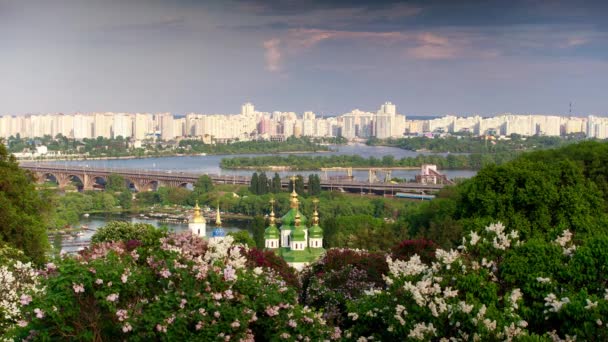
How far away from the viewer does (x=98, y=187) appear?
30.3 meters

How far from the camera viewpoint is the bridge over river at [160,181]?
2677 centimetres

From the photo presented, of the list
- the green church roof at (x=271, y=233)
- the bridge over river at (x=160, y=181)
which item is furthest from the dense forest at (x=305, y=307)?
the bridge over river at (x=160, y=181)

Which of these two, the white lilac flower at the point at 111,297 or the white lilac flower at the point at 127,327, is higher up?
the white lilac flower at the point at 111,297

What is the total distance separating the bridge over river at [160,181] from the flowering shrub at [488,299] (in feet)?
71.6

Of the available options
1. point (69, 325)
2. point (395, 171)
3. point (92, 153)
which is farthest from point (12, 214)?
point (92, 153)

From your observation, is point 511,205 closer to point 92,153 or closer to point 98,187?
point 98,187

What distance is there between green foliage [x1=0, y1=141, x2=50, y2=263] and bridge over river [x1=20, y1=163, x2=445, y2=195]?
1740cm

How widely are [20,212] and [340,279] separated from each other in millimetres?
2884

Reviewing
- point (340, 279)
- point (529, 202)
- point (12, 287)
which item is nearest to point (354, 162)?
point (529, 202)

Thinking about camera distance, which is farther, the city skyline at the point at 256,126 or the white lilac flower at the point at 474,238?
the city skyline at the point at 256,126

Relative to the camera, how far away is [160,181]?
28.8 metres

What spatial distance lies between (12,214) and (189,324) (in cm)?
398

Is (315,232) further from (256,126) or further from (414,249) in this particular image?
(256,126)

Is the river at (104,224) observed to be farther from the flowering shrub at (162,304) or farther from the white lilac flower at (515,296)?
the white lilac flower at (515,296)
